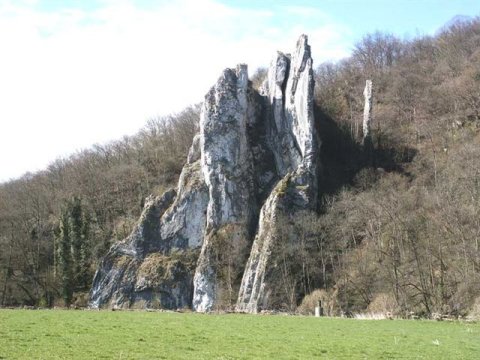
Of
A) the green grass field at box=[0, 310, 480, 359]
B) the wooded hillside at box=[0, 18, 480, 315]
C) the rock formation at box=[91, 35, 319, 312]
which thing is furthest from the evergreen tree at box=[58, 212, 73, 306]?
the green grass field at box=[0, 310, 480, 359]

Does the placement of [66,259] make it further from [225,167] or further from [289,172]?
[289,172]

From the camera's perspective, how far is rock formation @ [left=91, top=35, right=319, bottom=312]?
197ft

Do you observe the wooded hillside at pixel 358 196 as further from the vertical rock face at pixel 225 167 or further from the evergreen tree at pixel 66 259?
the vertical rock face at pixel 225 167

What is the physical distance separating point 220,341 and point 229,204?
47296 millimetres

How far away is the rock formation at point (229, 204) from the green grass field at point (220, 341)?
34016 mm

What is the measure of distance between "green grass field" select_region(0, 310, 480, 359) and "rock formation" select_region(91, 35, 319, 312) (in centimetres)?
3402

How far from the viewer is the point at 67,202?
2886 inches

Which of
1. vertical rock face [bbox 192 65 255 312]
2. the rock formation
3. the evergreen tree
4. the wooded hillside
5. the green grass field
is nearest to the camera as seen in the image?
the green grass field

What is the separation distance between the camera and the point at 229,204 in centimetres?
6500

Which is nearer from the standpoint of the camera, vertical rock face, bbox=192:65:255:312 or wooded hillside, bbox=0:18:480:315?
wooded hillside, bbox=0:18:480:315

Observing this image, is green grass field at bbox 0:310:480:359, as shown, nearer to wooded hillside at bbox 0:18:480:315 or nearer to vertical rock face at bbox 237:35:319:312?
wooded hillside at bbox 0:18:480:315

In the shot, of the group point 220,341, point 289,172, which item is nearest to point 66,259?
point 289,172

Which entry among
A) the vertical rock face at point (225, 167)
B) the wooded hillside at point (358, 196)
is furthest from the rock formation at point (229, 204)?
the wooded hillside at point (358, 196)

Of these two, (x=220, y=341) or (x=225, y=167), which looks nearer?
(x=220, y=341)
